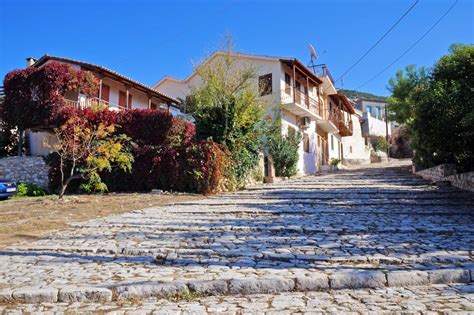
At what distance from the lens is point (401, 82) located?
2130 centimetres

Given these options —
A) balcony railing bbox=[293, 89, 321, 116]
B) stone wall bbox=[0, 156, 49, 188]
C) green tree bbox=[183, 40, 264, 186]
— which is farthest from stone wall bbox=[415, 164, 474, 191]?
stone wall bbox=[0, 156, 49, 188]

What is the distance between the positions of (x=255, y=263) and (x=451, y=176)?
1082 centimetres

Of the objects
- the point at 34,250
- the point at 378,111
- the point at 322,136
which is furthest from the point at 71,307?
the point at 378,111

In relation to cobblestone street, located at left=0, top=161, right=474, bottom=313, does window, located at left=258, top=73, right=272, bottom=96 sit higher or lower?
higher

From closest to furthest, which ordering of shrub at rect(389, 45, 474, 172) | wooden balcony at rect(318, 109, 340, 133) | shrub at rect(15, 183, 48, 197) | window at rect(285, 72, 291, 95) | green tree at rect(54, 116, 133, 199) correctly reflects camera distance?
shrub at rect(389, 45, 474, 172)
green tree at rect(54, 116, 133, 199)
shrub at rect(15, 183, 48, 197)
window at rect(285, 72, 291, 95)
wooden balcony at rect(318, 109, 340, 133)

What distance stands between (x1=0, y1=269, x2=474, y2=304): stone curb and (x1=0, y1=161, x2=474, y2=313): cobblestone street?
0.04ft

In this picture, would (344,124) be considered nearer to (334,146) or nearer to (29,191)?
(334,146)

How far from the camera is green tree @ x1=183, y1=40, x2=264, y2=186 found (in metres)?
15.5

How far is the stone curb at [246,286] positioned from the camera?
375 centimetres

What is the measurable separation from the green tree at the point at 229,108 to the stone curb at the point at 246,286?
37.8 feet

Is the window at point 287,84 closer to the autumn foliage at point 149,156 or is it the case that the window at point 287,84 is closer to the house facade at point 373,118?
the autumn foliage at point 149,156

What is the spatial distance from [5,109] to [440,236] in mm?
22021

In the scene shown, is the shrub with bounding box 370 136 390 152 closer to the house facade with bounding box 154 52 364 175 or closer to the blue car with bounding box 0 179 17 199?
the house facade with bounding box 154 52 364 175

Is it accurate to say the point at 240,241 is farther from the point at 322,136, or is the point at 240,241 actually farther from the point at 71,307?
the point at 322,136
